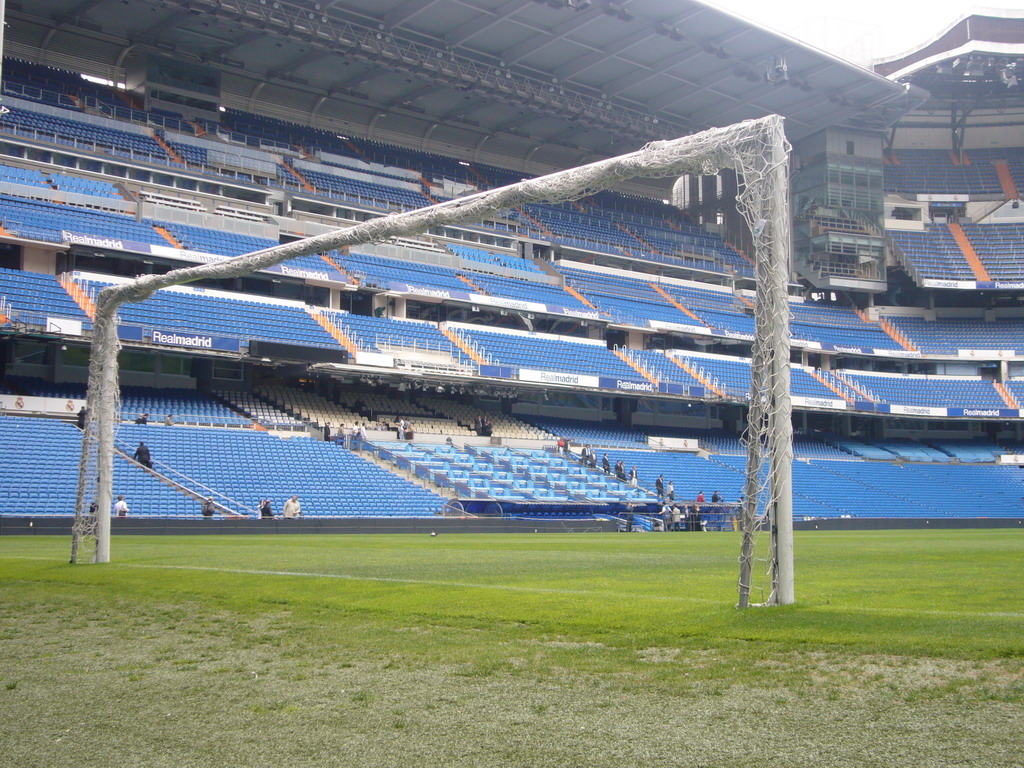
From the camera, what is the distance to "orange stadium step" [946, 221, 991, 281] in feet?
200

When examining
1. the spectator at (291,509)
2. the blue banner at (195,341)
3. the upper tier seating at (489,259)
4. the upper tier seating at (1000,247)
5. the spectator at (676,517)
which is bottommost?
the spectator at (676,517)

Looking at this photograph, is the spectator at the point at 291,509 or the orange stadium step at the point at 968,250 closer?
the spectator at the point at 291,509

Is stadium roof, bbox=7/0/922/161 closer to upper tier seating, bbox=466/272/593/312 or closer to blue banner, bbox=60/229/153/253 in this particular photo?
upper tier seating, bbox=466/272/593/312

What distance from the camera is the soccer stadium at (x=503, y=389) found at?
557 cm

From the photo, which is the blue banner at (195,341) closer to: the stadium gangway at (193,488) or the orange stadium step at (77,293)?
the orange stadium step at (77,293)

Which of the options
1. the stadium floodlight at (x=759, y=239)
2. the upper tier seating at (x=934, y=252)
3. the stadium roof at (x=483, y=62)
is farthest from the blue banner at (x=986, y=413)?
the stadium floodlight at (x=759, y=239)

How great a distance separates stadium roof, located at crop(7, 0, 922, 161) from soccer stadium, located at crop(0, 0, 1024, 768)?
253 mm

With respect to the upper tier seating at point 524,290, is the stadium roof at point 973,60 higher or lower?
higher

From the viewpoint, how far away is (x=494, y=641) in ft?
23.9

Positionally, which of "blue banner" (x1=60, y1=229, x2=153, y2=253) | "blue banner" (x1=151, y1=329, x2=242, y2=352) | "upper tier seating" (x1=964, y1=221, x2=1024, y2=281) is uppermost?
"upper tier seating" (x1=964, y1=221, x2=1024, y2=281)

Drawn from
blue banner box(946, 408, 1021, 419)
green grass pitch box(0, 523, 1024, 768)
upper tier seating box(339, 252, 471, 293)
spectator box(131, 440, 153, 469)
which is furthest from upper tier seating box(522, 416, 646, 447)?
green grass pitch box(0, 523, 1024, 768)

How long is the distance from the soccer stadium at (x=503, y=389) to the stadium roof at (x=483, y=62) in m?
0.25

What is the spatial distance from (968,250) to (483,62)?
34.7 meters

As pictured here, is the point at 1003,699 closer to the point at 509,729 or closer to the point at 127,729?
the point at 509,729
